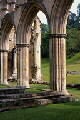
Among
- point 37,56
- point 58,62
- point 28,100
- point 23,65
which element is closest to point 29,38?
point 23,65

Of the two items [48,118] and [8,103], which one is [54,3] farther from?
[48,118]

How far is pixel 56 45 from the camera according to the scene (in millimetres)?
14695

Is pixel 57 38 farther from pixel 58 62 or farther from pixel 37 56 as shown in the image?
pixel 37 56

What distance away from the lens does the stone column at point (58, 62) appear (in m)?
14.6

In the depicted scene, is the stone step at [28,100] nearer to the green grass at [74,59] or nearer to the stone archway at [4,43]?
the stone archway at [4,43]

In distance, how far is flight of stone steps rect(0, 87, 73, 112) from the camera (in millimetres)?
10367

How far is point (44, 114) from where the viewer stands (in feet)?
29.6

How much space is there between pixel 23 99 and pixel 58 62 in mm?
4195

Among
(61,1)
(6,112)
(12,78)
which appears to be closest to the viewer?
(6,112)

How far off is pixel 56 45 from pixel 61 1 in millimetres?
2007

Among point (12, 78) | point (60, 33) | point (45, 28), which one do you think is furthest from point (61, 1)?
point (45, 28)

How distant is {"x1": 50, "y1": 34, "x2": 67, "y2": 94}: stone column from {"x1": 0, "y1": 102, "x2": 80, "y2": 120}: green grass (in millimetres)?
4457

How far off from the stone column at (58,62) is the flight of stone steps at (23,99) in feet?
6.27

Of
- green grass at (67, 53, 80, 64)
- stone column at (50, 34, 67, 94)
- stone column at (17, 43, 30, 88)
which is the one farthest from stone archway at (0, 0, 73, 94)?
green grass at (67, 53, 80, 64)
